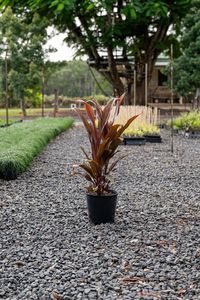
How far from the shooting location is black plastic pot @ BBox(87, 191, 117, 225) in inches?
145

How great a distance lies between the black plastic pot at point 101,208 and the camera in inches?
145

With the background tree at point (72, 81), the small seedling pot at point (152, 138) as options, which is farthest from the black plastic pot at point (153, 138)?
the background tree at point (72, 81)

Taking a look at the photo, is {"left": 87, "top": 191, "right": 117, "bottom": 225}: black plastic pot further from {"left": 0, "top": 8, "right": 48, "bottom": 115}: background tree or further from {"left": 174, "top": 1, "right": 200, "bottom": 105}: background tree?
{"left": 0, "top": 8, "right": 48, "bottom": 115}: background tree

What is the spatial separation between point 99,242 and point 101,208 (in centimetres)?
48

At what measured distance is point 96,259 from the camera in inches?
114

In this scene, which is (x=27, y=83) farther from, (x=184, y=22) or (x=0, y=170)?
(x=0, y=170)

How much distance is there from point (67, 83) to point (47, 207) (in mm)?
42327

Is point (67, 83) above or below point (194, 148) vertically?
above

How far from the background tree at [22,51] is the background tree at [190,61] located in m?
8.08

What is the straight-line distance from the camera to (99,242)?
3.23m

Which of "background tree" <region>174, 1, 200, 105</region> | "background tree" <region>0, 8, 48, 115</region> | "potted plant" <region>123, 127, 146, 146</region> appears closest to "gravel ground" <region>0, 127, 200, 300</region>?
"potted plant" <region>123, 127, 146, 146</region>

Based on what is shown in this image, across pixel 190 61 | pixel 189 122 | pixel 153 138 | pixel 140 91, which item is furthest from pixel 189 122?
Result: pixel 140 91

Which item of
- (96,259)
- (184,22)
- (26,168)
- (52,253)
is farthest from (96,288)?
(184,22)

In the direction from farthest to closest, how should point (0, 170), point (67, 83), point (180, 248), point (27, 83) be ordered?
point (67, 83), point (27, 83), point (0, 170), point (180, 248)
